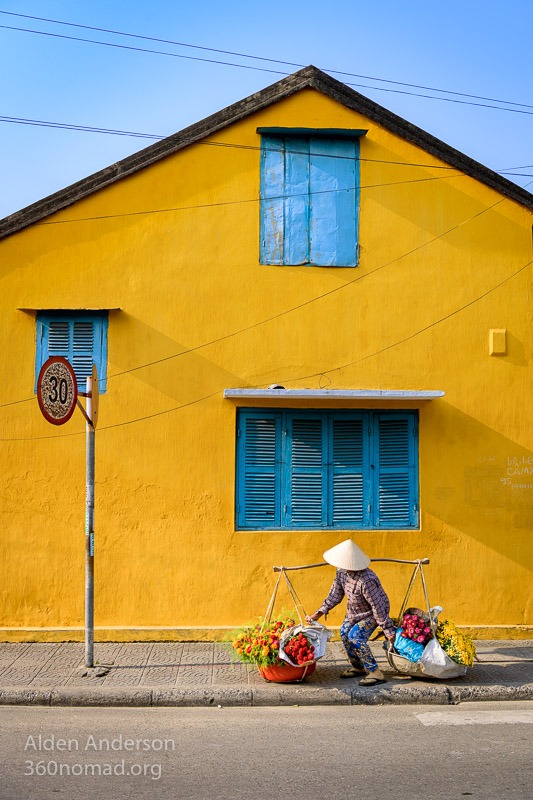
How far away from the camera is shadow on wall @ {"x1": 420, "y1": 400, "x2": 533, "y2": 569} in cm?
1077

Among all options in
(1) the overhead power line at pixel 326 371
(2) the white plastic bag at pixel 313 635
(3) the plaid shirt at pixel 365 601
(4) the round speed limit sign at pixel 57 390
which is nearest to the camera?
(2) the white plastic bag at pixel 313 635

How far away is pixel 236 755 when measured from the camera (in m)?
6.38

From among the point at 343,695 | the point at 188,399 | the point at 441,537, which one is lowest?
the point at 343,695

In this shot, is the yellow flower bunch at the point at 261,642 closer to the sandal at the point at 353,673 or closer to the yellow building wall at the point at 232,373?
the sandal at the point at 353,673

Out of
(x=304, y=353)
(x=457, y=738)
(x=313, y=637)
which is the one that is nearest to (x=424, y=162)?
(x=304, y=353)

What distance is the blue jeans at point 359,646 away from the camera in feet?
28.2

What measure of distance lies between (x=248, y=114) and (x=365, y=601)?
19.9 ft

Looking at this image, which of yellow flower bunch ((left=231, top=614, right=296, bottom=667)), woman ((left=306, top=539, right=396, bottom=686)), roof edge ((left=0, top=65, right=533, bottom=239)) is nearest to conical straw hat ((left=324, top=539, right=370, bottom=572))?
woman ((left=306, top=539, right=396, bottom=686))

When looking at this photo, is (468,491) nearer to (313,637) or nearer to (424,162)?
(313,637)

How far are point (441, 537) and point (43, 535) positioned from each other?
15.9 feet

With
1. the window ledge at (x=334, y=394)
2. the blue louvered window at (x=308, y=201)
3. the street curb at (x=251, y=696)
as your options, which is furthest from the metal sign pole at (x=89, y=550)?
the blue louvered window at (x=308, y=201)

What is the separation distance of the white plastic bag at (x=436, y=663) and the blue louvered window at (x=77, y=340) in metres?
4.91

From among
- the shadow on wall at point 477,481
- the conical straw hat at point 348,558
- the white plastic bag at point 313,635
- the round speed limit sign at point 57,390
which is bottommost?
the white plastic bag at point 313,635

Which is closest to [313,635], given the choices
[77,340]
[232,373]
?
[232,373]
